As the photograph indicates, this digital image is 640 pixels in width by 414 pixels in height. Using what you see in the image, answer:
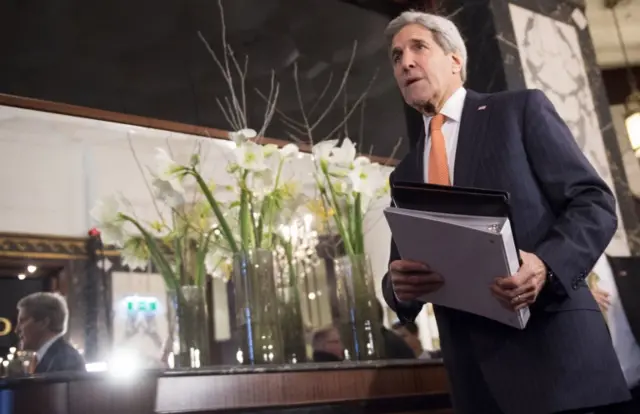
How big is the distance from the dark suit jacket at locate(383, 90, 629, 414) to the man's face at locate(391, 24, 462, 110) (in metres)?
0.09

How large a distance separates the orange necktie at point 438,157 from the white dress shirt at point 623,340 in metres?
0.66

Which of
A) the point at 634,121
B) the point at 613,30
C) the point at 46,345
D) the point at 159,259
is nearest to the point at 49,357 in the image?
the point at 46,345

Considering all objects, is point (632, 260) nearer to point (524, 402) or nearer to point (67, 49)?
point (524, 402)

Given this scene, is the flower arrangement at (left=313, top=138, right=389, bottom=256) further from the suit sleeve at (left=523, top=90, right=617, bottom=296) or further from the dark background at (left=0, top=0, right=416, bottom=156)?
the dark background at (left=0, top=0, right=416, bottom=156)

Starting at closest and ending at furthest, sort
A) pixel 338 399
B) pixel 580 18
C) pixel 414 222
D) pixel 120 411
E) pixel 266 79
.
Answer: pixel 414 222 → pixel 120 411 → pixel 338 399 → pixel 580 18 → pixel 266 79

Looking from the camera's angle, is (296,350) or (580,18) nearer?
(296,350)

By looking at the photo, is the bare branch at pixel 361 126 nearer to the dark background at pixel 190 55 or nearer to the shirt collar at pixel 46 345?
the dark background at pixel 190 55

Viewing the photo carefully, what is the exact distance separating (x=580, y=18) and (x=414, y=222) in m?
1.84

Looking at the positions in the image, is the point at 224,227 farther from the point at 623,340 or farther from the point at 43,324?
the point at 43,324

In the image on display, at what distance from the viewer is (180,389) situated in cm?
109

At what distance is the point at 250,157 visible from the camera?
1.51 meters

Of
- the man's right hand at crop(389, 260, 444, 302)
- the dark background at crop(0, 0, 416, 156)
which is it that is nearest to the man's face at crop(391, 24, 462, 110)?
the man's right hand at crop(389, 260, 444, 302)

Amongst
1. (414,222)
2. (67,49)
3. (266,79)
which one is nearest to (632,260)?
(414,222)

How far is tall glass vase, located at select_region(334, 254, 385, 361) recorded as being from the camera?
1558 millimetres
